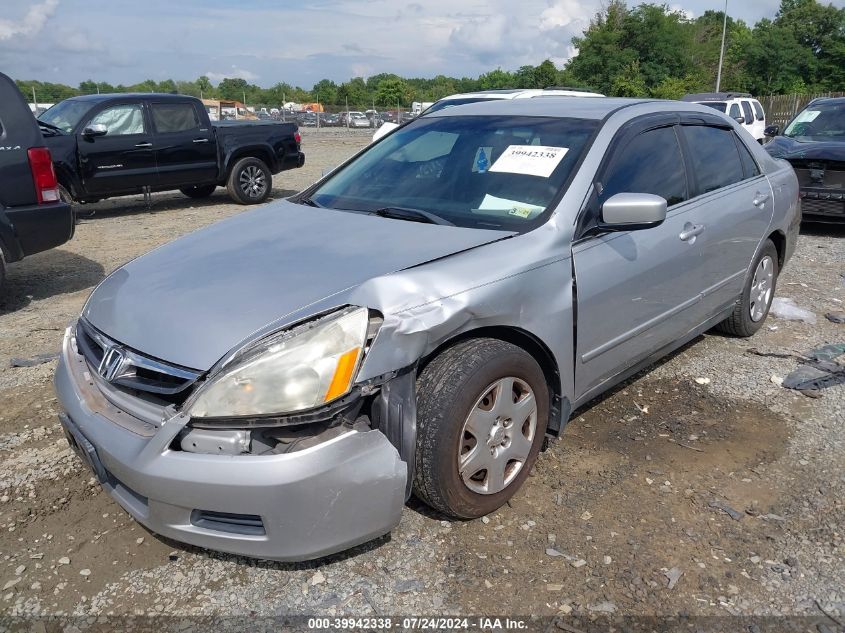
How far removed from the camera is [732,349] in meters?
4.87

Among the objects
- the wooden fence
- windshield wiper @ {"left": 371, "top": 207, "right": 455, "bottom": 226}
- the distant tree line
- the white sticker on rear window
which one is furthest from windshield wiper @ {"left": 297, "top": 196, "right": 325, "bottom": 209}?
the distant tree line

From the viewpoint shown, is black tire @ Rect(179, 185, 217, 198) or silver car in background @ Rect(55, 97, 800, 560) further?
black tire @ Rect(179, 185, 217, 198)

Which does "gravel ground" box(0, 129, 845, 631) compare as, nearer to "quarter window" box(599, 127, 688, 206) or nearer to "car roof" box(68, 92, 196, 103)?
"quarter window" box(599, 127, 688, 206)

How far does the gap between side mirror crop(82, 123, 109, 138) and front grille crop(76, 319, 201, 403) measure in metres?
8.11

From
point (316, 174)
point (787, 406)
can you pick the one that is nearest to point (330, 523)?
point (787, 406)

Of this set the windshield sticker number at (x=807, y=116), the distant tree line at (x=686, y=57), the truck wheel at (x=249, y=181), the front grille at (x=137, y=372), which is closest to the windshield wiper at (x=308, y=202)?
the front grille at (x=137, y=372)

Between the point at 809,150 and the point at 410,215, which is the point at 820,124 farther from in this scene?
the point at 410,215

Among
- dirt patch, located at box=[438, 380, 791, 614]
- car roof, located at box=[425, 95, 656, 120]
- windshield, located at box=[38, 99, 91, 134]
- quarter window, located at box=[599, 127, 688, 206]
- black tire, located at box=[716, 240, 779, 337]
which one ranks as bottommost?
dirt patch, located at box=[438, 380, 791, 614]

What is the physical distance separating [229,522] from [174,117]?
9830mm

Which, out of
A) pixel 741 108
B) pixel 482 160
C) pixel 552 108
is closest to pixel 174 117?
pixel 552 108

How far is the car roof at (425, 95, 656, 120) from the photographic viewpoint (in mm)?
3607

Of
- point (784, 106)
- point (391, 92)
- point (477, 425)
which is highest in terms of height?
point (391, 92)

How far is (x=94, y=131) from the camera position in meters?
9.71

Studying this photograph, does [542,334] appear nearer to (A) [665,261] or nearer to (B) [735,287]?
(A) [665,261]
